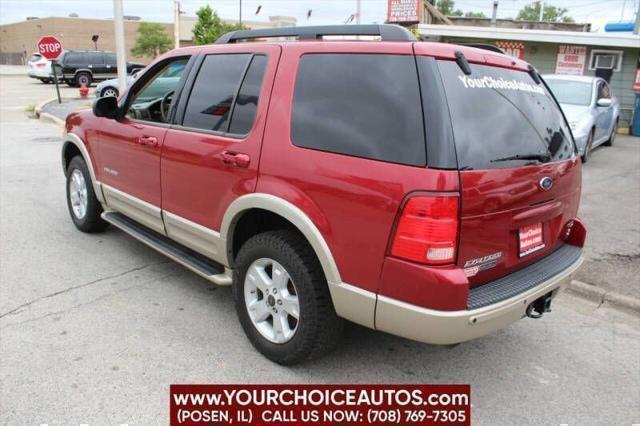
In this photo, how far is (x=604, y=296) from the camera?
4.25m

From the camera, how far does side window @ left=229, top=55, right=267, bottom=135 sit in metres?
3.24

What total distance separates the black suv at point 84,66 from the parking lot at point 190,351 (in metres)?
24.1

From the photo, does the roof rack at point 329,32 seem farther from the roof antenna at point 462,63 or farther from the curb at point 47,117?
the curb at point 47,117

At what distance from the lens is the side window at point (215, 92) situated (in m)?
3.46

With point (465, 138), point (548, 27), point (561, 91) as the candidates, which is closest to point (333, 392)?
point (465, 138)

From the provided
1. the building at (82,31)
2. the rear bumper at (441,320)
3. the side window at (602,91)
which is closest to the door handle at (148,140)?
the rear bumper at (441,320)

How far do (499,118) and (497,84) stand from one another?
226 millimetres

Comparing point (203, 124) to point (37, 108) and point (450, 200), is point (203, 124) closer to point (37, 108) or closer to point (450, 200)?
point (450, 200)

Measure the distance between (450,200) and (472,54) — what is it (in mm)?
920

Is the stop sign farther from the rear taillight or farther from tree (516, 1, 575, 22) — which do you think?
tree (516, 1, 575, 22)

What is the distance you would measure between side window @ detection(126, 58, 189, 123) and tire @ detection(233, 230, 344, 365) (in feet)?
5.07

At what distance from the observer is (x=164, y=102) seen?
4.24m

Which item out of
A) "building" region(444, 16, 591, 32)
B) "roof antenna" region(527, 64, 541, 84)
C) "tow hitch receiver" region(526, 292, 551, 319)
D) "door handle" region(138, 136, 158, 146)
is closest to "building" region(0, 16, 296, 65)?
"building" region(444, 16, 591, 32)

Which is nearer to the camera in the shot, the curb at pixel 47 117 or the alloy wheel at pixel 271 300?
the alloy wheel at pixel 271 300
